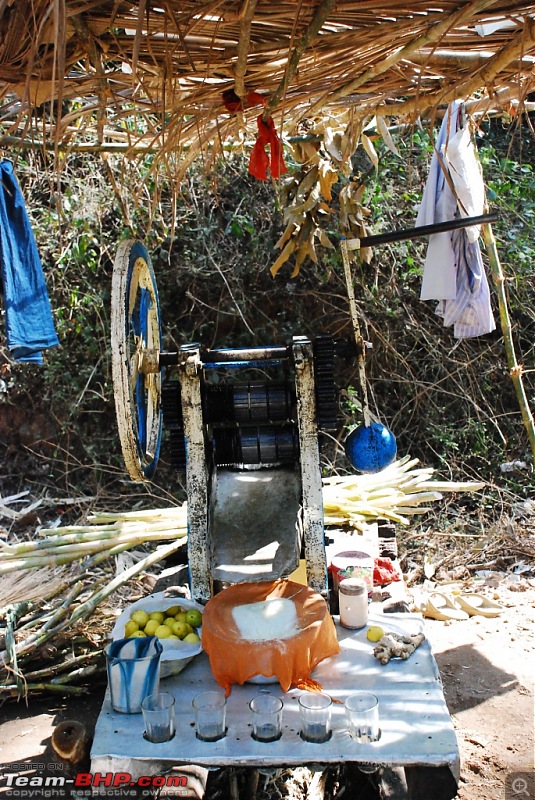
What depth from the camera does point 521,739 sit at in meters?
3.41

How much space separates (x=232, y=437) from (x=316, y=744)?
4.83 ft

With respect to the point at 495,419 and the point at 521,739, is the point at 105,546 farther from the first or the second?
the point at 495,419

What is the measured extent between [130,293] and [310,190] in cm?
199

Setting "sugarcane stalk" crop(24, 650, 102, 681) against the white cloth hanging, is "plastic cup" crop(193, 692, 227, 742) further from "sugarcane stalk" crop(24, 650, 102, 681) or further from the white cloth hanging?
the white cloth hanging

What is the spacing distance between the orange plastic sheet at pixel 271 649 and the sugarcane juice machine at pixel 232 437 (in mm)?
156

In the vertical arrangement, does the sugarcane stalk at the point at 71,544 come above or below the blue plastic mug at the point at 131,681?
below

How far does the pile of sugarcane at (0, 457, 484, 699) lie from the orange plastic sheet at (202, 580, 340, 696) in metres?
1.05

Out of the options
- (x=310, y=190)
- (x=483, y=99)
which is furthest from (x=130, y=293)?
(x=483, y=99)

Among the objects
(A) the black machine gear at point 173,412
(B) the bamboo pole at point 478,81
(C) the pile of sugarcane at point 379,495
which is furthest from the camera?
(C) the pile of sugarcane at point 379,495

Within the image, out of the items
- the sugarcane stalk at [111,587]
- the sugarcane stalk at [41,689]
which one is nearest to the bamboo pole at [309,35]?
the sugarcane stalk at [111,587]

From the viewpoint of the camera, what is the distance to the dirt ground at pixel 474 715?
3160 millimetres

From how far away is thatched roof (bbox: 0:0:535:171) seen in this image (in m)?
2.69

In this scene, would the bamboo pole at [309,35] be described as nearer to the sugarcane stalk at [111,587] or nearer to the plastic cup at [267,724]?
the plastic cup at [267,724]

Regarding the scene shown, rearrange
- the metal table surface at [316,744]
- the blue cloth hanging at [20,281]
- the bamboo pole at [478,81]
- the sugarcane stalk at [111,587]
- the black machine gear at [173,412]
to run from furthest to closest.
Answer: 1. the blue cloth hanging at [20,281]
2. the sugarcane stalk at [111,587]
3. the black machine gear at [173,412]
4. the bamboo pole at [478,81]
5. the metal table surface at [316,744]
